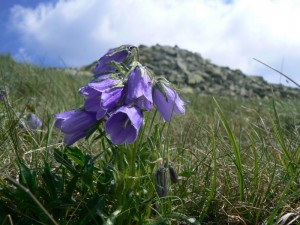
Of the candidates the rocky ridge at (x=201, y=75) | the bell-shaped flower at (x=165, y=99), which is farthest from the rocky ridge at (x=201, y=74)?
the bell-shaped flower at (x=165, y=99)

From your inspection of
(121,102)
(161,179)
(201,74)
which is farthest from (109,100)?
(201,74)

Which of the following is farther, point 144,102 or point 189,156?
point 189,156

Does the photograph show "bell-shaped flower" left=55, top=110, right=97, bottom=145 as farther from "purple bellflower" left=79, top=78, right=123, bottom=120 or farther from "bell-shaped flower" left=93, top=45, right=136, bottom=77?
"bell-shaped flower" left=93, top=45, right=136, bottom=77

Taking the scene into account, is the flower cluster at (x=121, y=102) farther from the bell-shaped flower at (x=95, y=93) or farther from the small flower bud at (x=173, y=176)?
the small flower bud at (x=173, y=176)

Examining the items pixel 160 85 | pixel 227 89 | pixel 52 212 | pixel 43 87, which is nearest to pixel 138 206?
pixel 52 212

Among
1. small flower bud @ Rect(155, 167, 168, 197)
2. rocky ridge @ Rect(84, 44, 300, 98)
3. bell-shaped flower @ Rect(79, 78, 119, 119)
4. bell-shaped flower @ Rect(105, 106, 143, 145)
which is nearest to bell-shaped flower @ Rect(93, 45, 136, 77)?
bell-shaped flower @ Rect(79, 78, 119, 119)

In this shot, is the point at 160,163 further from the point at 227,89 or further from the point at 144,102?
the point at 227,89
